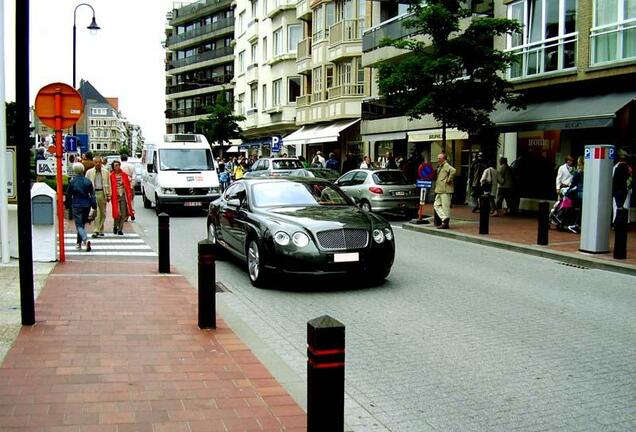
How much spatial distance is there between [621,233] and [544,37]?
37.5ft

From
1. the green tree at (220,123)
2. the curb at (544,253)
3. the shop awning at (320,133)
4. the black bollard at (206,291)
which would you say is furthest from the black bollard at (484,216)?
the green tree at (220,123)

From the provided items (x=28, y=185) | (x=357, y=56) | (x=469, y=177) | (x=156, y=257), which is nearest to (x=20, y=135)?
(x=28, y=185)

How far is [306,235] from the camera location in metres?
9.56

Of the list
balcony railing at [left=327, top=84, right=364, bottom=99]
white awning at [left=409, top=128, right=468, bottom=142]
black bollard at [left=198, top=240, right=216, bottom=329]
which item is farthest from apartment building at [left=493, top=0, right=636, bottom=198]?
black bollard at [left=198, top=240, right=216, bottom=329]

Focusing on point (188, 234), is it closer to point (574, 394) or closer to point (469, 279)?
point (469, 279)

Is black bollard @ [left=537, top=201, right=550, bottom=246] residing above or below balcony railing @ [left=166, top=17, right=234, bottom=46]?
below

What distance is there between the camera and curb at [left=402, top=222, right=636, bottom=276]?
12.1m

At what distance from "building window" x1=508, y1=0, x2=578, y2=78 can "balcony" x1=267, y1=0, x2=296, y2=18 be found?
26.9 meters

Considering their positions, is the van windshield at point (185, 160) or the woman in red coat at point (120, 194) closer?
the woman in red coat at point (120, 194)

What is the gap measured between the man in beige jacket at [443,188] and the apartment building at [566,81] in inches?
156

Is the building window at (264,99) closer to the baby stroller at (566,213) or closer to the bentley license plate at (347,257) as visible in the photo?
the baby stroller at (566,213)

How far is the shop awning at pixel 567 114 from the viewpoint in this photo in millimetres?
18188

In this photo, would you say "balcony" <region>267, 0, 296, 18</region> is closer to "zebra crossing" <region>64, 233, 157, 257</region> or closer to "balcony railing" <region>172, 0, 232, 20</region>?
"zebra crossing" <region>64, 233, 157, 257</region>

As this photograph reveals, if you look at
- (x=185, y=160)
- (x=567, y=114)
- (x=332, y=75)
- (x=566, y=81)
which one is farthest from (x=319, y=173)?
(x=332, y=75)
